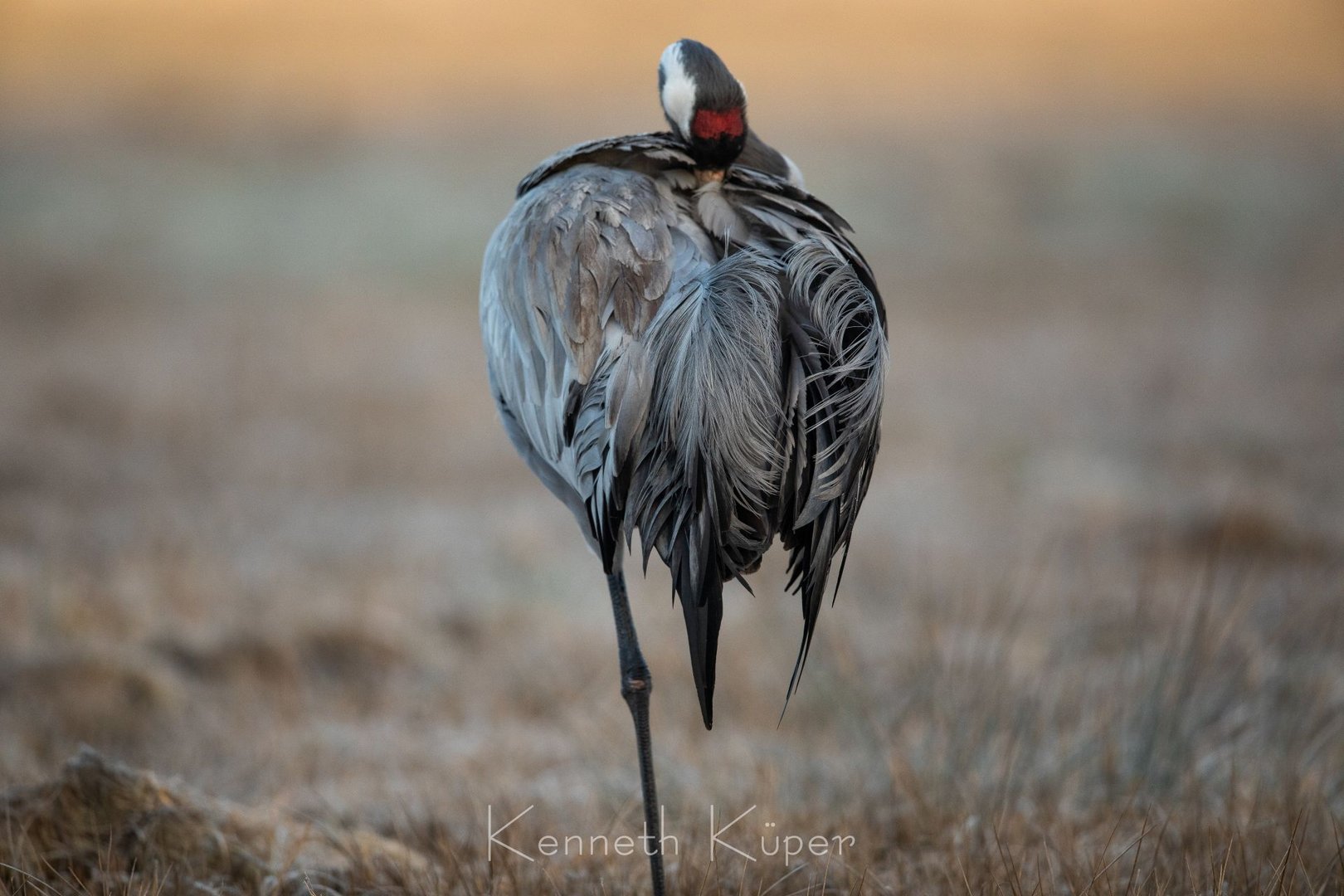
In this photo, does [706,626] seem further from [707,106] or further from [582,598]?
[582,598]

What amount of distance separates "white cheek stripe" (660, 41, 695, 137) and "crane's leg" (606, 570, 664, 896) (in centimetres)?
96

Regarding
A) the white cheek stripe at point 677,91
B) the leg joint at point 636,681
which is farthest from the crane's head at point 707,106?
the leg joint at point 636,681

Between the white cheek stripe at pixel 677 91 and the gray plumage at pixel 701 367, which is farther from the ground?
the white cheek stripe at pixel 677 91

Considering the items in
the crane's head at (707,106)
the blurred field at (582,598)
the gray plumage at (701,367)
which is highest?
the crane's head at (707,106)

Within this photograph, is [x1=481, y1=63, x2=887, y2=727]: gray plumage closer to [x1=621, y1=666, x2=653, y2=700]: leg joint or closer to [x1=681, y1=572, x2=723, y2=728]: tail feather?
[x1=681, y1=572, x2=723, y2=728]: tail feather

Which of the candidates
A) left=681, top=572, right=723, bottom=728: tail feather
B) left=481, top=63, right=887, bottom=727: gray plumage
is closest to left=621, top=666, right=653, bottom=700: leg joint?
left=481, top=63, right=887, bottom=727: gray plumage

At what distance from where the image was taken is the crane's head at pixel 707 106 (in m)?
2.31

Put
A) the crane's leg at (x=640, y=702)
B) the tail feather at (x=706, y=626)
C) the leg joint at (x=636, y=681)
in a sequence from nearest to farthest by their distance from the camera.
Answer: the tail feather at (x=706, y=626), the crane's leg at (x=640, y=702), the leg joint at (x=636, y=681)

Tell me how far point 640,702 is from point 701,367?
870 millimetres

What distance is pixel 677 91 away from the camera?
238 cm

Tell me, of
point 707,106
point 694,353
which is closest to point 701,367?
point 694,353

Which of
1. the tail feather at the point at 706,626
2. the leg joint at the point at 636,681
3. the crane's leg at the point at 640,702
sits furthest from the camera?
the leg joint at the point at 636,681

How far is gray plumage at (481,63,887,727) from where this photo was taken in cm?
200

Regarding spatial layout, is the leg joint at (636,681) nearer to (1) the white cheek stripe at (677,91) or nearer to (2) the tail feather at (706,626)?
(2) the tail feather at (706,626)
